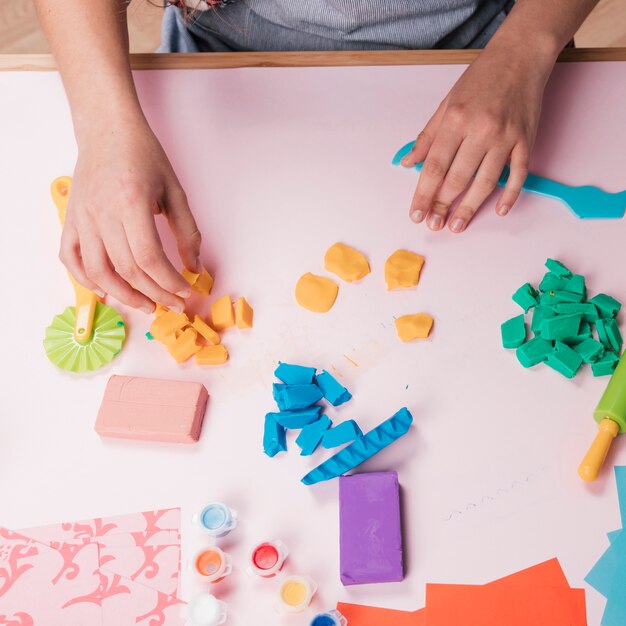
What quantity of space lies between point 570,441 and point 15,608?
47 cm

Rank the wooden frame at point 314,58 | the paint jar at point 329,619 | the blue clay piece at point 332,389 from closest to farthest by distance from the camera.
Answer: the paint jar at point 329,619 < the blue clay piece at point 332,389 < the wooden frame at point 314,58

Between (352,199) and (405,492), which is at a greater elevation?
(352,199)

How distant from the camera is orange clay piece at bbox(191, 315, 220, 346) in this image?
0.65 metres

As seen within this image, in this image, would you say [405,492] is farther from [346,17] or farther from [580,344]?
[346,17]

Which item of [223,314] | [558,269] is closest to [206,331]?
[223,314]

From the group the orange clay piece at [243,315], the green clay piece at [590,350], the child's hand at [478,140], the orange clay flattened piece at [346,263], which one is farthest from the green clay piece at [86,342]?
the green clay piece at [590,350]

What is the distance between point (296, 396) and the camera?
603 mm

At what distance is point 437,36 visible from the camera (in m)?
0.84

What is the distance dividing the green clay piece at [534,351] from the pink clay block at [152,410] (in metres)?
0.29

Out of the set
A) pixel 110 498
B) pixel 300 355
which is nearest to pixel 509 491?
pixel 300 355

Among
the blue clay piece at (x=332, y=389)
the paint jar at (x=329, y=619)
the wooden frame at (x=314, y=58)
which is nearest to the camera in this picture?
the paint jar at (x=329, y=619)

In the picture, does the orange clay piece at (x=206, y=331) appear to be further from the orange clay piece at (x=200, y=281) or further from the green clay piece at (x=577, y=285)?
the green clay piece at (x=577, y=285)

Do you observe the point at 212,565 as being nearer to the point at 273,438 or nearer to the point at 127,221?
the point at 273,438

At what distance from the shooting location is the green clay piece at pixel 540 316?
2.05 feet
